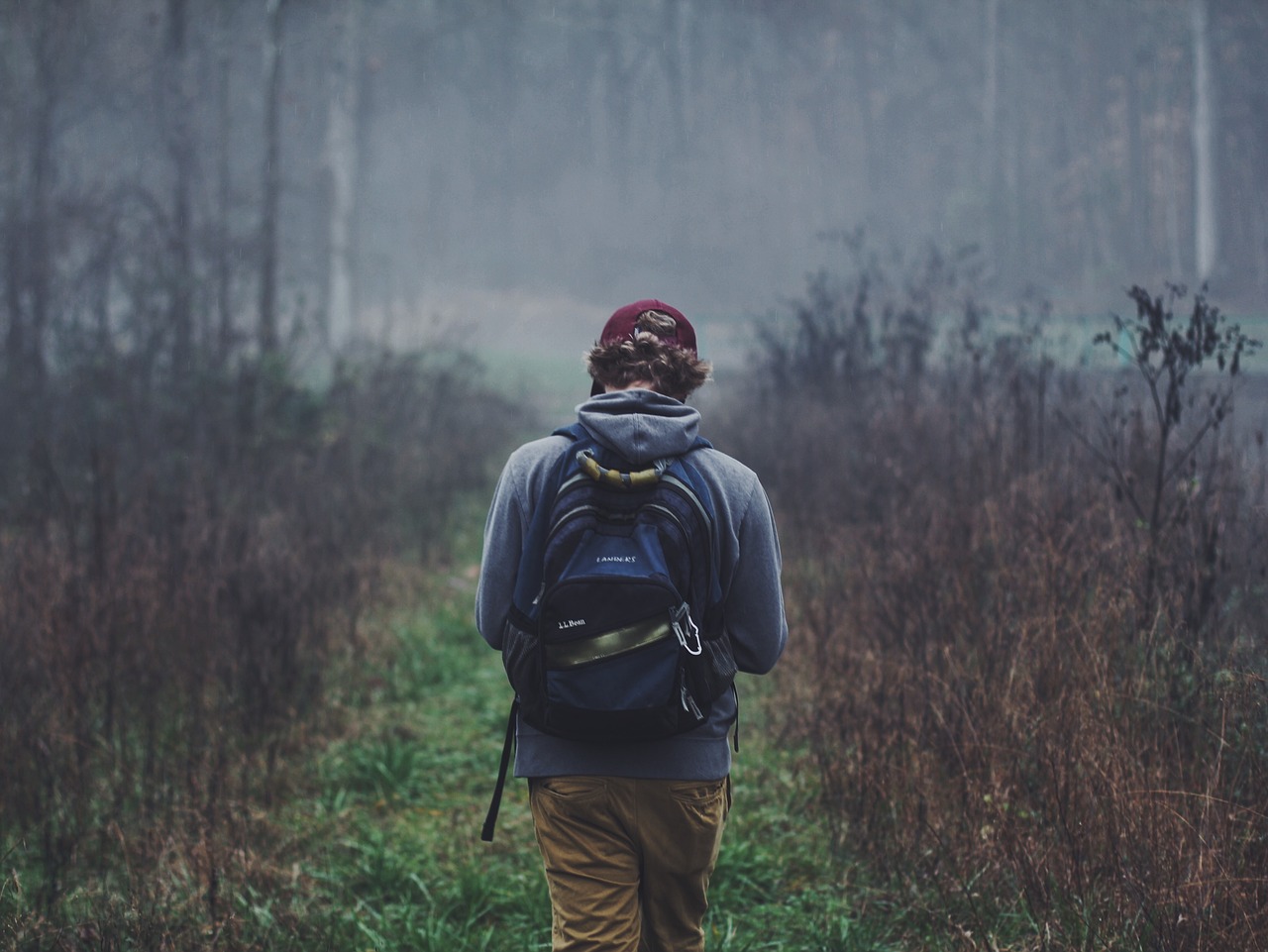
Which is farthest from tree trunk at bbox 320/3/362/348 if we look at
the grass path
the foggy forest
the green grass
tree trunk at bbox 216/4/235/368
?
the green grass

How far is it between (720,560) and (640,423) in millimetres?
349

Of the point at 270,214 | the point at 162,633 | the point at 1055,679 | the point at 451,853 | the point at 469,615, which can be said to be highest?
the point at 270,214

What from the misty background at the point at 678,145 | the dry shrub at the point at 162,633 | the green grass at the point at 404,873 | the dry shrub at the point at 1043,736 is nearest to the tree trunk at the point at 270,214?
the misty background at the point at 678,145

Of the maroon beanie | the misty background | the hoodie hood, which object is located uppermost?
the misty background

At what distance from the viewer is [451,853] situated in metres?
4.20

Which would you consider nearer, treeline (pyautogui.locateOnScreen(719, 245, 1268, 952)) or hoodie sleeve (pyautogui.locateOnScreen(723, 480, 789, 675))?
hoodie sleeve (pyautogui.locateOnScreen(723, 480, 789, 675))

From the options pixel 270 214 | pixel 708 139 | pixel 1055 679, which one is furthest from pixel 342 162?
pixel 1055 679

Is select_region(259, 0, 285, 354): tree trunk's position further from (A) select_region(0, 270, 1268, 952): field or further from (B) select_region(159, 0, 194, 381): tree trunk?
(A) select_region(0, 270, 1268, 952): field

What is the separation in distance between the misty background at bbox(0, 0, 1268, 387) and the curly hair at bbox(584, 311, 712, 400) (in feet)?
43.3

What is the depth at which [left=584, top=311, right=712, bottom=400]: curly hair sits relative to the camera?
2.31m

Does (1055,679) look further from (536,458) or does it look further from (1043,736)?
(536,458)

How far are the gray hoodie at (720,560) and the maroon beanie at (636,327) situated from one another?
140 mm

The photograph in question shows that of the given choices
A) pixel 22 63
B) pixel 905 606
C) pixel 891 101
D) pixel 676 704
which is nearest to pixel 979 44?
pixel 891 101

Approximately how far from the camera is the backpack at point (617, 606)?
6.86 feet
